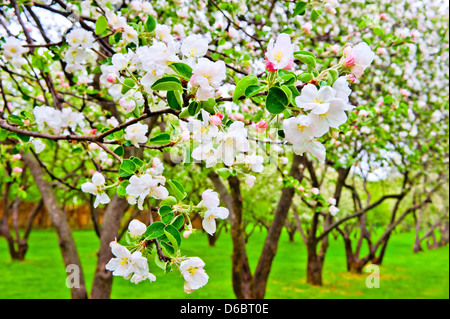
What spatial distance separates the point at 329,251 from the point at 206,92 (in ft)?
62.6

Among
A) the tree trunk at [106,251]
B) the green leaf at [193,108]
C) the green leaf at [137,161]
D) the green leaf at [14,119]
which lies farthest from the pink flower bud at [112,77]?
the tree trunk at [106,251]

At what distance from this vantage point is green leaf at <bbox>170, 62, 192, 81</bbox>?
1104 mm

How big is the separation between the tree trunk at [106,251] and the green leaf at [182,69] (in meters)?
3.80

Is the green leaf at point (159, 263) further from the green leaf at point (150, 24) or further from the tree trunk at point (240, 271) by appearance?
the tree trunk at point (240, 271)

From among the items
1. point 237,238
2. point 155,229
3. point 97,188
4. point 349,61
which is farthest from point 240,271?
point 349,61

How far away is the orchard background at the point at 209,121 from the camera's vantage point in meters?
1.14

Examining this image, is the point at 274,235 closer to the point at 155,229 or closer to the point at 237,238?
the point at 237,238

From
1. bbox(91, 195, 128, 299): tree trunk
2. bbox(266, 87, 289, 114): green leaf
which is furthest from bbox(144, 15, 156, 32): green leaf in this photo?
bbox(91, 195, 128, 299): tree trunk

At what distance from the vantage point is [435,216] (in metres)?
21.8

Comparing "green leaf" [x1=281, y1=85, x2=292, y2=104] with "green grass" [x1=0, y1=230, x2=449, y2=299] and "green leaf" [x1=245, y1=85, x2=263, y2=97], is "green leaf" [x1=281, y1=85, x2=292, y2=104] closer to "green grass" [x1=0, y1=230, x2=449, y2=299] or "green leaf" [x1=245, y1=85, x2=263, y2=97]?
"green leaf" [x1=245, y1=85, x2=263, y2=97]

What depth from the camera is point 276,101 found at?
1.00 m

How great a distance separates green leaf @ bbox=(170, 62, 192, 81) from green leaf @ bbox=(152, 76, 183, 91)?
0.03 meters
